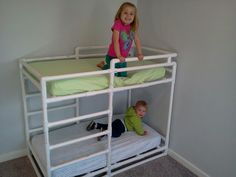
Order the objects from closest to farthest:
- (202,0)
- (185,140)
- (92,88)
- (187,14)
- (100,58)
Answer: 1. (92,88)
2. (202,0)
3. (187,14)
4. (185,140)
5. (100,58)

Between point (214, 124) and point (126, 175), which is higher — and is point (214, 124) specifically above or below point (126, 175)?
above

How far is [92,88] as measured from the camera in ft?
5.45

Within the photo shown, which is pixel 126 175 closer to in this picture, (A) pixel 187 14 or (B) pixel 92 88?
(B) pixel 92 88

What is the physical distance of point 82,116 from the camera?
1657 millimetres

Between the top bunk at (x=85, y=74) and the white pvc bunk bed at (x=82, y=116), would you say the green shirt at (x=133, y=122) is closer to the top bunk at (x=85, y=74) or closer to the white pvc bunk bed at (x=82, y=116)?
the white pvc bunk bed at (x=82, y=116)

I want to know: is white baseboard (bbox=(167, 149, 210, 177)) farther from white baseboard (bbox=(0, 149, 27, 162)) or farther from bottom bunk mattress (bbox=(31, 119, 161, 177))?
white baseboard (bbox=(0, 149, 27, 162))

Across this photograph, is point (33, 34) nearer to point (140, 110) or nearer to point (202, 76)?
point (140, 110)

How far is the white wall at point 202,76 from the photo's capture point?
68.5 inches

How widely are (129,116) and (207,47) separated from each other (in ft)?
3.14

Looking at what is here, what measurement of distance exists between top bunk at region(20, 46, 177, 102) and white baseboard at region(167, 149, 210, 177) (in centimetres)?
74

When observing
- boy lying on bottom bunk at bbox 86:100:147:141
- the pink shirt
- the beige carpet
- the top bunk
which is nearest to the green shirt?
boy lying on bottom bunk at bbox 86:100:147:141

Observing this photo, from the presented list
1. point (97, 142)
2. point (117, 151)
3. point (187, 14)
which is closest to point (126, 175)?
point (117, 151)

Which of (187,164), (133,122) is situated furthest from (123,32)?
(187,164)

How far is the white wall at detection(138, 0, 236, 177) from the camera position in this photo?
1.74 metres
